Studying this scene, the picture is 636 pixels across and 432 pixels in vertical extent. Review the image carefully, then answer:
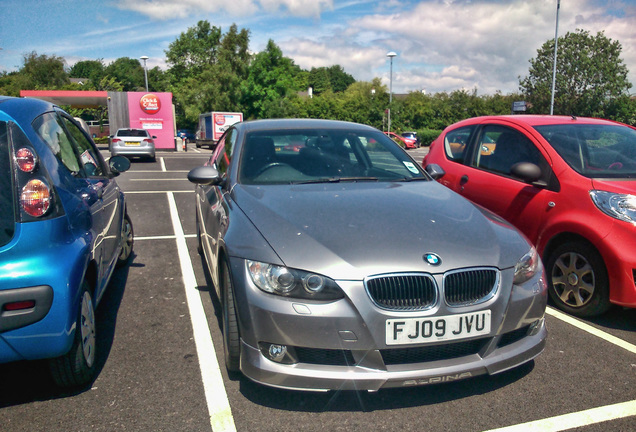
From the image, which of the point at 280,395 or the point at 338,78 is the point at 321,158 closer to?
the point at 280,395

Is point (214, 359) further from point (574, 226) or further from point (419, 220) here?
point (574, 226)

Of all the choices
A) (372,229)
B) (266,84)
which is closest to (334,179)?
(372,229)

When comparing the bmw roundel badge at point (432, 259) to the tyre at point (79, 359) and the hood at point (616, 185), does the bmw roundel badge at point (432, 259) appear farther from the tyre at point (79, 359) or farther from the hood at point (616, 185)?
the hood at point (616, 185)

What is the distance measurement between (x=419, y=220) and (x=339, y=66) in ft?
466

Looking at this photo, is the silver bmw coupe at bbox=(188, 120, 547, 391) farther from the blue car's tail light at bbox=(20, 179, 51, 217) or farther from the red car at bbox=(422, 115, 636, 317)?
the red car at bbox=(422, 115, 636, 317)

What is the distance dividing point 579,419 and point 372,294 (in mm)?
1262

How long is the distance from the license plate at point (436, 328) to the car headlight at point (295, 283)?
1.00ft

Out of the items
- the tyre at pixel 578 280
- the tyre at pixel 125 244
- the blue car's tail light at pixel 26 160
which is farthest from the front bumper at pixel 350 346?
the tyre at pixel 125 244

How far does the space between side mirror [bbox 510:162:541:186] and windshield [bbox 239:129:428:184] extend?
998mm

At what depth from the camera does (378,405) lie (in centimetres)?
261

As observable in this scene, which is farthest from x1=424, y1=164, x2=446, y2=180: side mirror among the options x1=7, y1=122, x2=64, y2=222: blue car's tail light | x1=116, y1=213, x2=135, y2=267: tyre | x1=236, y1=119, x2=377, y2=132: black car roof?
x1=116, y1=213, x2=135, y2=267: tyre

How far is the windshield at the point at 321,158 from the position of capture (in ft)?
12.0

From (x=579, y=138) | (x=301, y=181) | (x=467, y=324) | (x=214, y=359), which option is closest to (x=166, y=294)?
(x=214, y=359)

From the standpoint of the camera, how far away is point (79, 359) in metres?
2.66
